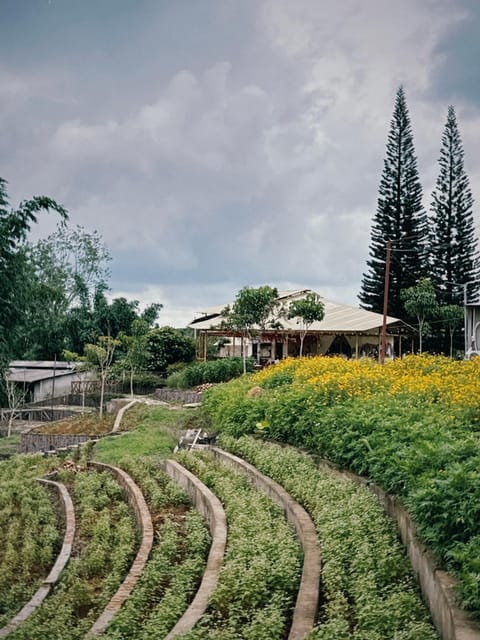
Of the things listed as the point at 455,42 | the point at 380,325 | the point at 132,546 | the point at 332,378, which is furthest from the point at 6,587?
the point at 380,325

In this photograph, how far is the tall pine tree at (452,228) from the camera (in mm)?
31344

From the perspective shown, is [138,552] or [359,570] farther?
[138,552]

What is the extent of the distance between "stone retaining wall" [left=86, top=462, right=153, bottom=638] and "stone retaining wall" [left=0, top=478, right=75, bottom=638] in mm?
671

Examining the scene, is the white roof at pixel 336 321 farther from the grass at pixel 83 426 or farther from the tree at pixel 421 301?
the grass at pixel 83 426

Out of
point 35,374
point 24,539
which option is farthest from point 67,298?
point 24,539

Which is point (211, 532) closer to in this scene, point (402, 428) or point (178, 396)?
point (402, 428)

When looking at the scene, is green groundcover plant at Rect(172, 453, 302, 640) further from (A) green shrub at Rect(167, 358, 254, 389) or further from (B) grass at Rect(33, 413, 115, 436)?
(A) green shrub at Rect(167, 358, 254, 389)

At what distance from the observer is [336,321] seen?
2878 cm

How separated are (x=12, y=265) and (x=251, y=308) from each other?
18.6m

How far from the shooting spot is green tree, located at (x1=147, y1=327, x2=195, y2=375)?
26422 millimetres

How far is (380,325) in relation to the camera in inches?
1069

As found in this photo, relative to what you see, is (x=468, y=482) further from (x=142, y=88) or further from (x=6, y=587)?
(x=142, y=88)

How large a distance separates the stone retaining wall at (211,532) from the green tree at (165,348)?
54.3ft

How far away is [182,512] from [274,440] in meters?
1.85
